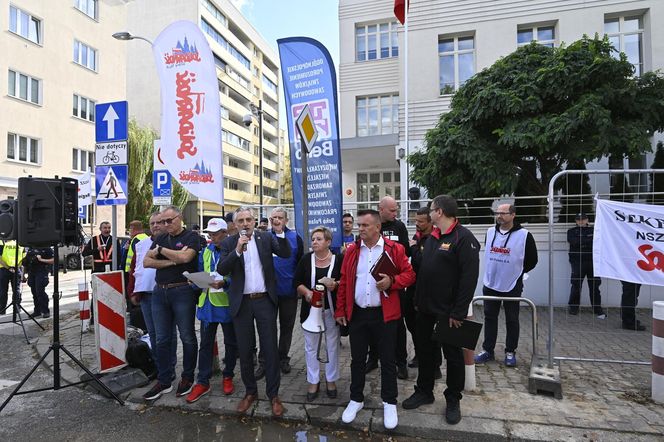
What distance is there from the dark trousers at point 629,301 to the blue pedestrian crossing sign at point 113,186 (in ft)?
25.0

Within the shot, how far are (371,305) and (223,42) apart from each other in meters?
51.6

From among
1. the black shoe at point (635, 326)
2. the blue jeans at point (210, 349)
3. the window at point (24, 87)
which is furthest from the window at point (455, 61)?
the window at point (24, 87)

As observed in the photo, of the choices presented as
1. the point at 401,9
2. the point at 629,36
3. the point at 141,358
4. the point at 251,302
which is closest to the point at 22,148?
the point at 401,9

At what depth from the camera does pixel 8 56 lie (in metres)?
20.1

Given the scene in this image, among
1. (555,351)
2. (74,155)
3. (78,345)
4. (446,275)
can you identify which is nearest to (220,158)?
(446,275)

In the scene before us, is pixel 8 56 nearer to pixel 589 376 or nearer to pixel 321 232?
pixel 321 232

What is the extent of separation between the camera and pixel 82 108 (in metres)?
24.5

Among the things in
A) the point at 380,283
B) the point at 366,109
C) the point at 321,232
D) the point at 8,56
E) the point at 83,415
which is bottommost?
the point at 83,415

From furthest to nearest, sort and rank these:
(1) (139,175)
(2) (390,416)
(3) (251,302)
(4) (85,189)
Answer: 1. (1) (139,175)
2. (4) (85,189)
3. (3) (251,302)
4. (2) (390,416)

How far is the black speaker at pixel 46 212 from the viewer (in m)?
4.42

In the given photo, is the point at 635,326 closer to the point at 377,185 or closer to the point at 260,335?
the point at 260,335

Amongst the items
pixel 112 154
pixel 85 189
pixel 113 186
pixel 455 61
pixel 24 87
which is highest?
pixel 24 87

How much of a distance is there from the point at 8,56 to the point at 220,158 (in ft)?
70.3

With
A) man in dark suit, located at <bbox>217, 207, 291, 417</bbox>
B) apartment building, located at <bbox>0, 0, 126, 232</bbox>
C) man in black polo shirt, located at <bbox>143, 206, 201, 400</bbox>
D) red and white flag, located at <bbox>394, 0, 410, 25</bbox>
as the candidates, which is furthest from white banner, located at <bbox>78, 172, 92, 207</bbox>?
Answer: red and white flag, located at <bbox>394, 0, 410, 25</bbox>
